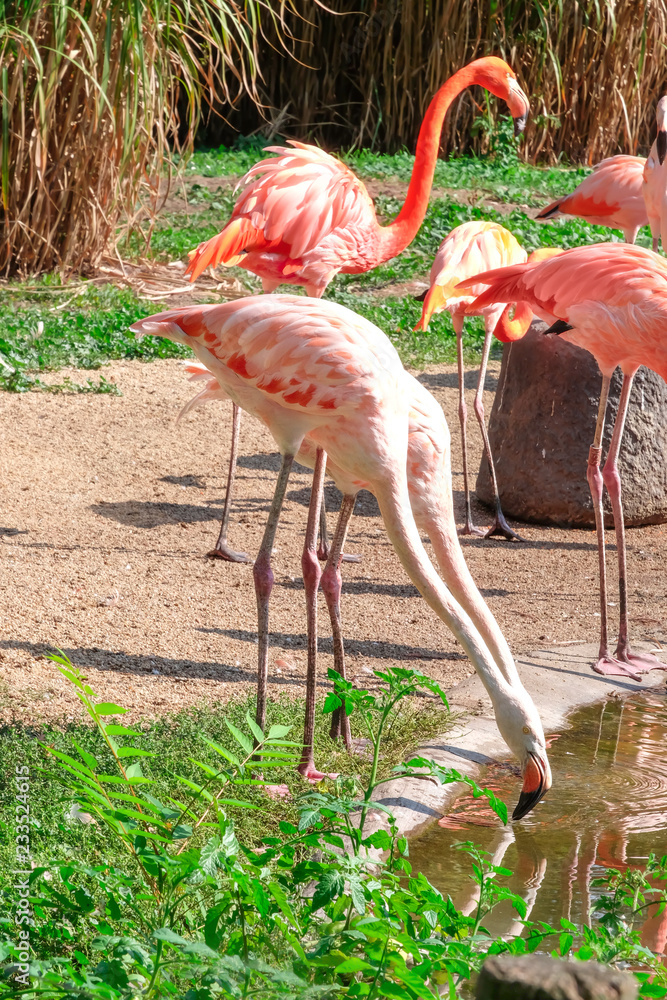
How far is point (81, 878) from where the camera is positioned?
2303mm

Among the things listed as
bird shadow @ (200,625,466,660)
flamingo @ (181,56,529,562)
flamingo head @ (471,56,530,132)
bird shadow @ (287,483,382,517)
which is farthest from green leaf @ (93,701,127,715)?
flamingo head @ (471,56,530,132)

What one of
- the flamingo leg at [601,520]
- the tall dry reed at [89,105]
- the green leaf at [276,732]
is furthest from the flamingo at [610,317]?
the tall dry reed at [89,105]

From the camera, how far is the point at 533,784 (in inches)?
104

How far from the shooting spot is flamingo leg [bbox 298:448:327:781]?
298 centimetres

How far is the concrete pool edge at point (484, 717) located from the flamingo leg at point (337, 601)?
0.24 m

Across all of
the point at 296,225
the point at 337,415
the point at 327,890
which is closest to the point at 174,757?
the point at 337,415

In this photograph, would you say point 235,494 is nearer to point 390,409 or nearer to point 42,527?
point 42,527

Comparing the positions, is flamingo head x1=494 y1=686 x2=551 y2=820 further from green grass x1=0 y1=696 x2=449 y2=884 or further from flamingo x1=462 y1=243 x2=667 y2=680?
flamingo x1=462 y1=243 x2=667 y2=680

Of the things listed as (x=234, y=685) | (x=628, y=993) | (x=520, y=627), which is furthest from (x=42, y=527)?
(x=628, y=993)

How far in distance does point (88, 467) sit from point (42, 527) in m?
0.77

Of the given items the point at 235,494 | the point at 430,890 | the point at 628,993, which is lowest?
the point at 235,494

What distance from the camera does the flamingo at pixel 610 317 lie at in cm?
391

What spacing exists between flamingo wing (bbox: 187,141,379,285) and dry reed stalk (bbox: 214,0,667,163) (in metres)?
7.45

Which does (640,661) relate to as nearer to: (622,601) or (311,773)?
(622,601)
